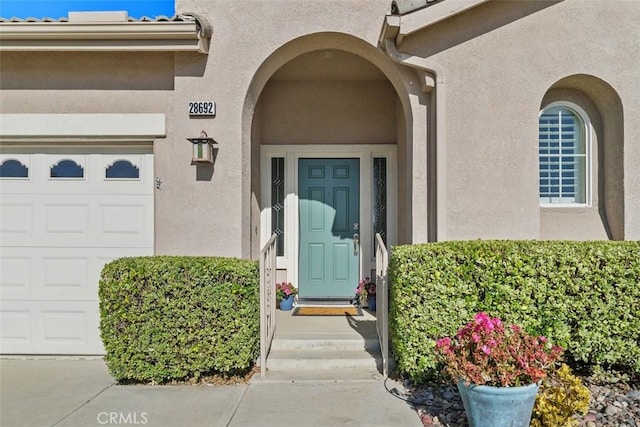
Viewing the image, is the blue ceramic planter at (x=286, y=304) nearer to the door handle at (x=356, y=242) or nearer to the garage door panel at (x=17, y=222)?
the door handle at (x=356, y=242)

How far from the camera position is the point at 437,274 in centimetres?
416

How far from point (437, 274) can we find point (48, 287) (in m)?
4.95

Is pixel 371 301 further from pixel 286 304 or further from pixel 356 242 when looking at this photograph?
pixel 286 304

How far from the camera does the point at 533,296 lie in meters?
4.09

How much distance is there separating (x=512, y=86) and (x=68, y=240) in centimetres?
599

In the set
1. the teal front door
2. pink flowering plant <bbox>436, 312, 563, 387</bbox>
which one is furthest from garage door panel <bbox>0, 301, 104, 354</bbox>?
pink flowering plant <bbox>436, 312, 563, 387</bbox>

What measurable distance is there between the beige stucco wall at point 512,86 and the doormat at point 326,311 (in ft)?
6.88

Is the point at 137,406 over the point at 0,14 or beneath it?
beneath

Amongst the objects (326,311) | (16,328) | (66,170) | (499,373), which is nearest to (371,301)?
(326,311)

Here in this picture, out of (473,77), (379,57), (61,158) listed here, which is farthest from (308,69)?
(61,158)

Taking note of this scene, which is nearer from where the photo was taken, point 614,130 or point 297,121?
point 614,130

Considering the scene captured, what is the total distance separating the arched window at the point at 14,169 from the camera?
5453 millimetres

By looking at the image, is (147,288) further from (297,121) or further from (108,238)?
(297,121)

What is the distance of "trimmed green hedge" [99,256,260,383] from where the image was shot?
438 cm
